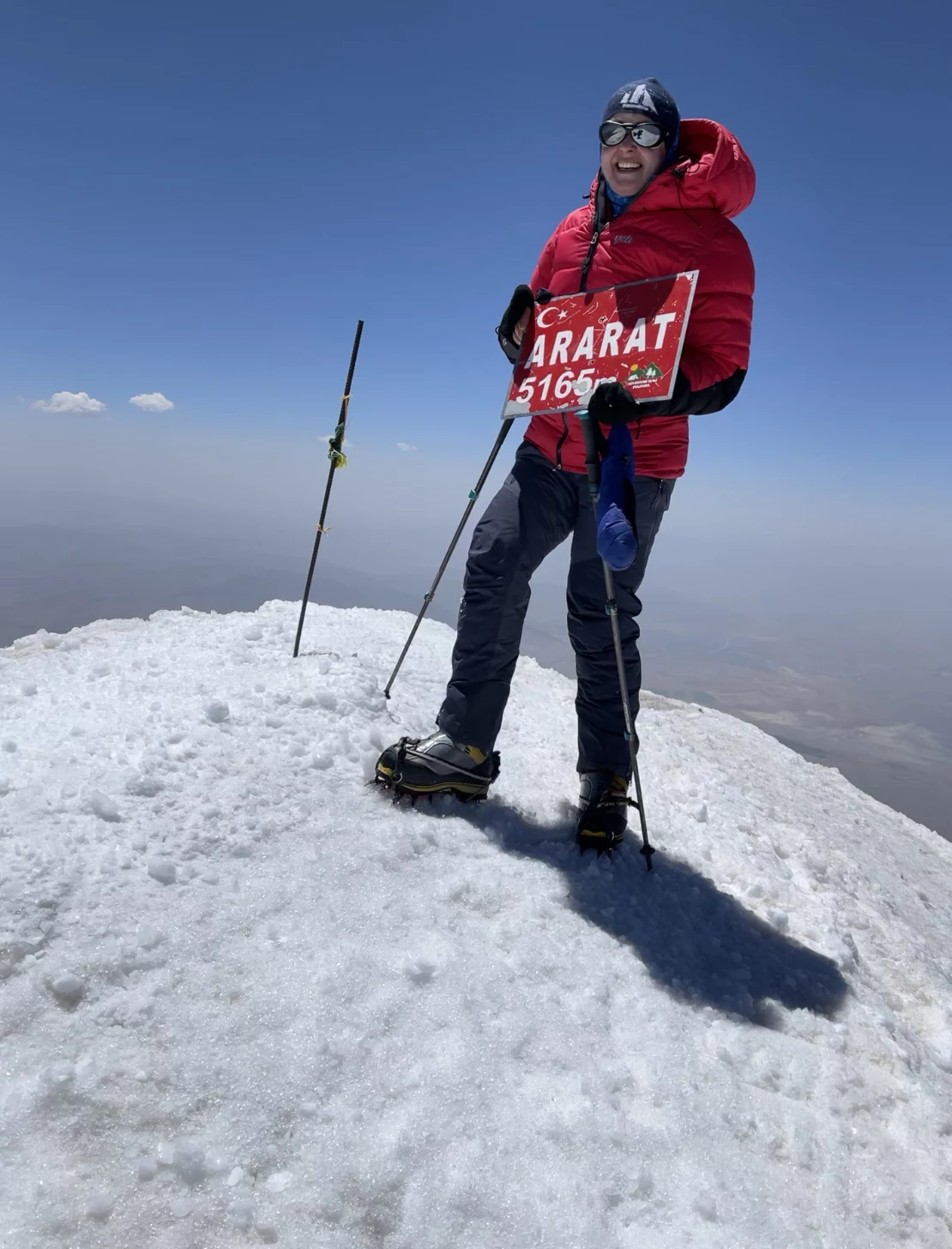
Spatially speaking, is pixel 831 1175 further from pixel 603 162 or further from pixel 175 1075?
pixel 603 162

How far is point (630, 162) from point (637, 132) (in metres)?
0.14

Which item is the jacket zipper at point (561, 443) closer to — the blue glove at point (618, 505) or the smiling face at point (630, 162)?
the blue glove at point (618, 505)

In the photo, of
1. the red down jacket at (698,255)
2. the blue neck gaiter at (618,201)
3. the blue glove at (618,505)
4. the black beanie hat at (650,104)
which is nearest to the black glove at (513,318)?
the red down jacket at (698,255)

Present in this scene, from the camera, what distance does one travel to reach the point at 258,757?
146 inches

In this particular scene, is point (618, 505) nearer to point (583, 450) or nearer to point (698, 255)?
point (583, 450)

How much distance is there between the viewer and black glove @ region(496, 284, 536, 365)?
164 inches

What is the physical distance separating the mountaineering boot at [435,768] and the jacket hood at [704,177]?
A: 347 cm

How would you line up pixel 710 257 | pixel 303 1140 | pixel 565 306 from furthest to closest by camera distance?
pixel 565 306 → pixel 710 257 → pixel 303 1140

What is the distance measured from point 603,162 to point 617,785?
3.81m

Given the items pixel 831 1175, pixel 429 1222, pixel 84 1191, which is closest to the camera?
pixel 84 1191

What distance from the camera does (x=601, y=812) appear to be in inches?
155

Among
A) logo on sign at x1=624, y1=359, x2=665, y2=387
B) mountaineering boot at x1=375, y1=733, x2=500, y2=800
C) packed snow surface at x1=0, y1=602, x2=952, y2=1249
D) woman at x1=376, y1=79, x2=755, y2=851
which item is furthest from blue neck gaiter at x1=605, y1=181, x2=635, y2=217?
packed snow surface at x1=0, y1=602, x2=952, y2=1249

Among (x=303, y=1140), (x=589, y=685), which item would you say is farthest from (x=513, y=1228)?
(x=589, y=685)

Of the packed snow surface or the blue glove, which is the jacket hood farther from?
the packed snow surface
